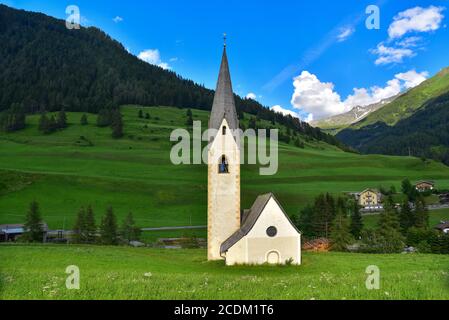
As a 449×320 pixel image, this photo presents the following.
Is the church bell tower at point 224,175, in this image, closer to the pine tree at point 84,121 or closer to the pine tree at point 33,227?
the pine tree at point 33,227

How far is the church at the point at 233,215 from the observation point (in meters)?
30.9

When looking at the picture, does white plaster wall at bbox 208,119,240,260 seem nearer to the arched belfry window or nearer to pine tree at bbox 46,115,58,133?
the arched belfry window

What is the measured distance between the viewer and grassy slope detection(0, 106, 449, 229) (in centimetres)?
8106

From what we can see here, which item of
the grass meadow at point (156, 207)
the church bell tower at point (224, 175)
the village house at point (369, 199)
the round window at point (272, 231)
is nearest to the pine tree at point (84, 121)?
the grass meadow at point (156, 207)

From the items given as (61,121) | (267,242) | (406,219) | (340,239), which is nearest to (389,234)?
(340,239)

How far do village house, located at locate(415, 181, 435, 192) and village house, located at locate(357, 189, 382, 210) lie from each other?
23786 millimetres

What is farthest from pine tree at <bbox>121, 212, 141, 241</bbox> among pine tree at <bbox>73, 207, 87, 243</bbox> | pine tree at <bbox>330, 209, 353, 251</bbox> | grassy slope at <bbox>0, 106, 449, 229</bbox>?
pine tree at <bbox>330, 209, 353, 251</bbox>

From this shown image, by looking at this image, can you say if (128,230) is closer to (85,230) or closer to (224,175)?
(85,230)

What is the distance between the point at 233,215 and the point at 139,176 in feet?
252

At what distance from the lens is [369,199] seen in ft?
328

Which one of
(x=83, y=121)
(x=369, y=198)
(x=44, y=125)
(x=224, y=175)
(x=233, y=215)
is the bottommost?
(x=233, y=215)
